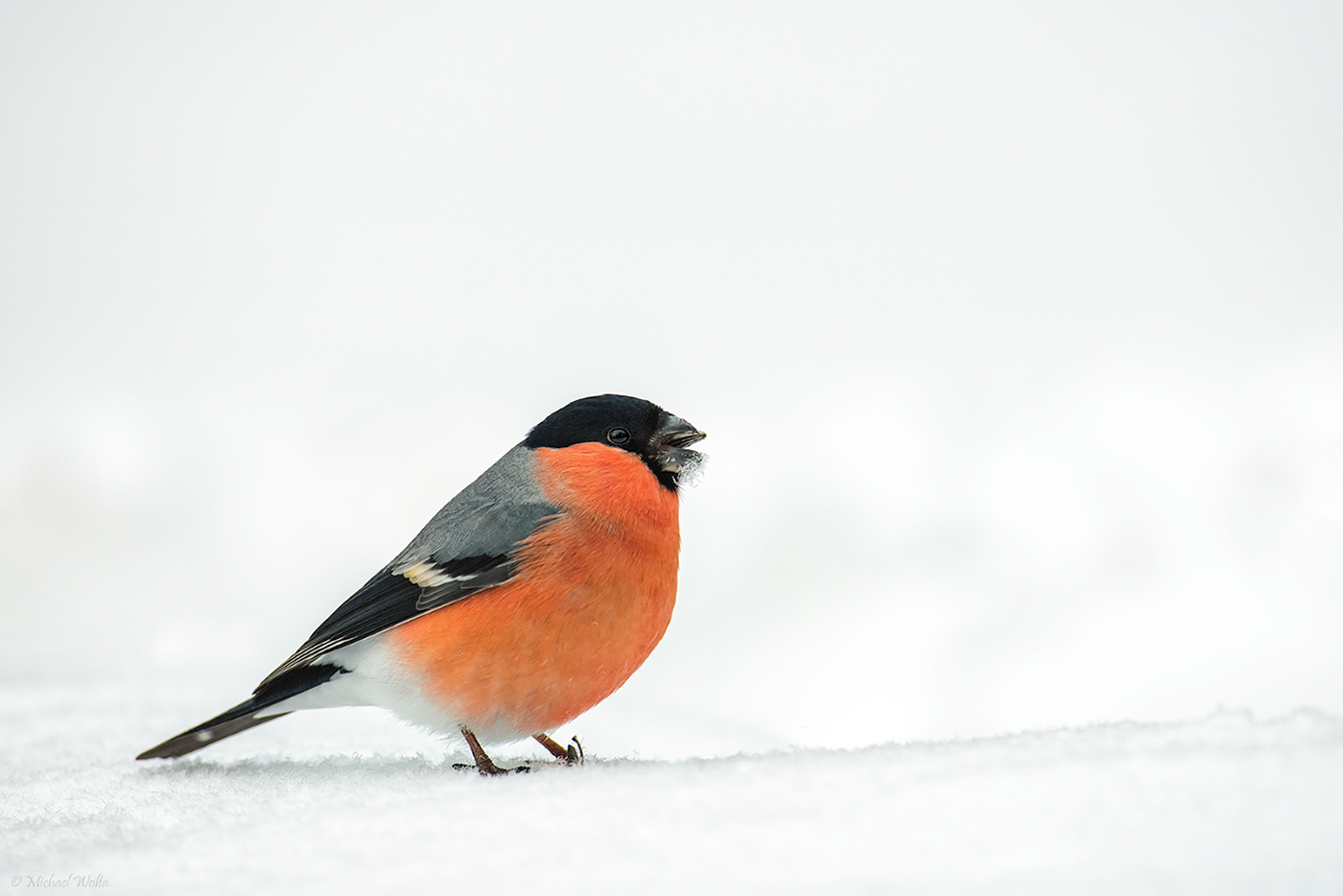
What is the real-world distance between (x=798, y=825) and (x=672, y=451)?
2.54ft

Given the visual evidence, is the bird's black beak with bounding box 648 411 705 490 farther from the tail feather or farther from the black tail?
the tail feather

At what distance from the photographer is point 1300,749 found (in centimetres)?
106

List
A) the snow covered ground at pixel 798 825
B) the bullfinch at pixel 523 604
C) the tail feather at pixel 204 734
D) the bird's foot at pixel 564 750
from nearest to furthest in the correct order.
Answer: the snow covered ground at pixel 798 825
the bullfinch at pixel 523 604
the tail feather at pixel 204 734
the bird's foot at pixel 564 750

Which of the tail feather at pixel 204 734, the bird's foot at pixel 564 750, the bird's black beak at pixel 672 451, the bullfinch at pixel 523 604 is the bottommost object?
the bird's foot at pixel 564 750

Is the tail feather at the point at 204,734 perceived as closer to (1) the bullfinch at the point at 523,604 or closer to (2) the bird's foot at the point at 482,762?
(1) the bullfinch at the point at 523,604

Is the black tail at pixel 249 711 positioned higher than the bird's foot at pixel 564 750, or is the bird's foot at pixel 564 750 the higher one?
the black tail at pixel 249 711

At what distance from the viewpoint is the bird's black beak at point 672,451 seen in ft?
5.82

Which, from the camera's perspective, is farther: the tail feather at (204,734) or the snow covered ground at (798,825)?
the tail feather at (204,734)

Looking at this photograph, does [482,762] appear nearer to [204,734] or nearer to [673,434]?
[204,734]

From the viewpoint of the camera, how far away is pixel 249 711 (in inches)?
65.6

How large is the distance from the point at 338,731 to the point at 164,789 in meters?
0.74

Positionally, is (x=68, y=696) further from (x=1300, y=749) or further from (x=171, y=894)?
(x=1300, y=749)

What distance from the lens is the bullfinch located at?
157cm

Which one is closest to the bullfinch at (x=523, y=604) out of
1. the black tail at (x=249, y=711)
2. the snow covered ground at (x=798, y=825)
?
the black tail at (x=249, y=711)
